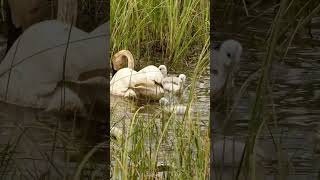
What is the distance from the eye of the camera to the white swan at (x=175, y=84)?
5.69 ft

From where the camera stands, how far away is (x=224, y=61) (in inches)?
43.1

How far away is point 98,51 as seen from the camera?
3.65 feet

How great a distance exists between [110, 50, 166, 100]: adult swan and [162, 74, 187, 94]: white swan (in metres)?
0.02

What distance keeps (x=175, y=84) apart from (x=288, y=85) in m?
0.66

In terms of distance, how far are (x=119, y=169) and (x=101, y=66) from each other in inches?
24.1

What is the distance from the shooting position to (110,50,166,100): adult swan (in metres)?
1.71

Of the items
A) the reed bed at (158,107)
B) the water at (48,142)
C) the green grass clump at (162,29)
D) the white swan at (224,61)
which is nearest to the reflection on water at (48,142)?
Answer: the water at (48,142)

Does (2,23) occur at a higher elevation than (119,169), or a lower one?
higher

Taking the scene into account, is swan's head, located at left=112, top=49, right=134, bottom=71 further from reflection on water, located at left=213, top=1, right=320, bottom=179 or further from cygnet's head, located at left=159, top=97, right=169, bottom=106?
reflection on water, located at left=213, top=1, right=320, bottom=179

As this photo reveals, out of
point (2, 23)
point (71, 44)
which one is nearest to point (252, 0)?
point (71, 44)

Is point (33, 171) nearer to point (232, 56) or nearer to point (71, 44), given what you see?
point (71, 44)

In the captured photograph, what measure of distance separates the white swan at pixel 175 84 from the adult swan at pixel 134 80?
2 centimetres

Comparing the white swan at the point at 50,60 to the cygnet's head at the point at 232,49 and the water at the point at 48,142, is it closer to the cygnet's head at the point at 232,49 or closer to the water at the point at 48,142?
the water at the point at 48,142

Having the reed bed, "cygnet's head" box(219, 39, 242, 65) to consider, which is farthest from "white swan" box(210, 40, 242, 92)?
the reed bed
